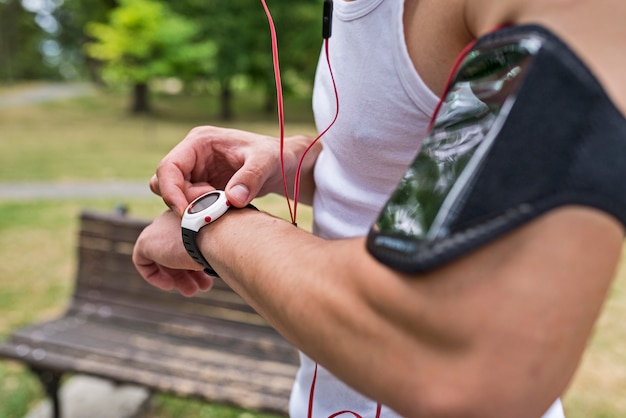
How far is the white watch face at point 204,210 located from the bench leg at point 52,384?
266 cm

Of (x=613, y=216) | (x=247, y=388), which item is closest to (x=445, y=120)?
(x=613, y=216)

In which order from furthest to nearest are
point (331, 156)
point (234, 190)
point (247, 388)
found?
1. point (247, 388)
2. point (331, 156)
3. point (234, 190)

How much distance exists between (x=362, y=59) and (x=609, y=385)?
3886mm

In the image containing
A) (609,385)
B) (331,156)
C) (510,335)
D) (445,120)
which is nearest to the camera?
(510,335)

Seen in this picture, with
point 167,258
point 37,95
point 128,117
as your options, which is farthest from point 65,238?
point 37,95

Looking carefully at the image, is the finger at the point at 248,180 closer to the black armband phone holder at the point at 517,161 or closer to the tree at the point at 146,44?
the black armband phone holder at the point at 517,161

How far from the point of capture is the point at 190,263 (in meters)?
1.14

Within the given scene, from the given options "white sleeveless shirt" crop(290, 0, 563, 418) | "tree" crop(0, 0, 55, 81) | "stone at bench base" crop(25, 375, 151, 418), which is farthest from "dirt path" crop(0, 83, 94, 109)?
"white sleeveless shirt" crop(290, 0, 563, 418)

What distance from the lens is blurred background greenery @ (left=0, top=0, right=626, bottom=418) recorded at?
4.57 meters

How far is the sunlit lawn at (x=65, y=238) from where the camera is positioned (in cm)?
393

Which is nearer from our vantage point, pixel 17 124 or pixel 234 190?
pixel 234 190

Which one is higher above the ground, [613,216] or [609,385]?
[613,216]

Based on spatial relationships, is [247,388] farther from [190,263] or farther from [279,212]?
[279,212]

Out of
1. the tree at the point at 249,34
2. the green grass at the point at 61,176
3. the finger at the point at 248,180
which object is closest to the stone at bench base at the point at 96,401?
the green grass at the point at 61,176
